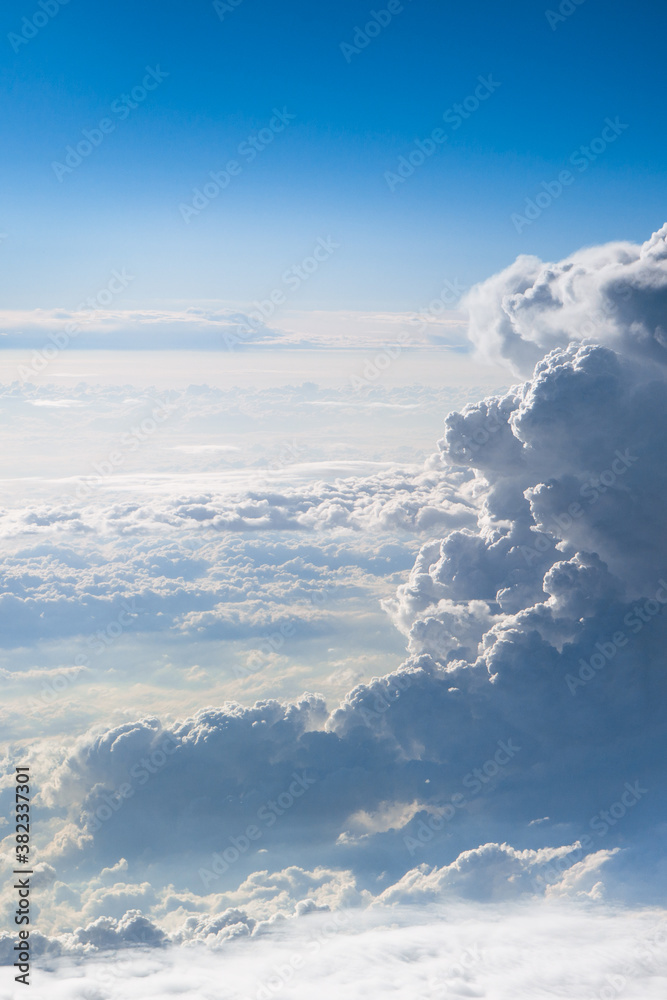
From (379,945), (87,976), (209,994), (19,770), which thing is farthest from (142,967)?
(19,770)

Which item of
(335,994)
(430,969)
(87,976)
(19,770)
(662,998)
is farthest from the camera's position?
(430,969)

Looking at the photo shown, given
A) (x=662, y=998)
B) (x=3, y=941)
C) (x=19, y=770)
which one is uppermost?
(x=19, y=770)

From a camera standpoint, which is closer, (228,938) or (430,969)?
(430,969)

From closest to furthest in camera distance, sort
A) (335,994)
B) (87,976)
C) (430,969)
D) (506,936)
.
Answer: (335,994) < (87,976) < (430,969) < (506,936)

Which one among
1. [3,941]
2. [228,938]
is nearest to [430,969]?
[228,938]

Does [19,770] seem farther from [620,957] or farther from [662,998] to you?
[620,957]

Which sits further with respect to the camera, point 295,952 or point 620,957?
point 295,952

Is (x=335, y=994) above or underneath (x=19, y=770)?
underneath

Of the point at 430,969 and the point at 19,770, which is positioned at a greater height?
the point at 19,770

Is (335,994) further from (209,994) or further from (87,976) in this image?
(87,976)
